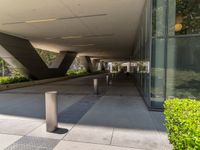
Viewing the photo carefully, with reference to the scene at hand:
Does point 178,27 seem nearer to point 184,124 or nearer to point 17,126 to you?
point 184,124

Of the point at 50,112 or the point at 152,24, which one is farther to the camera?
the point at 152,24

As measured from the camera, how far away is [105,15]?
828cm

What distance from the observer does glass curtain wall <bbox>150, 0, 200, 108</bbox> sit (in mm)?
5531

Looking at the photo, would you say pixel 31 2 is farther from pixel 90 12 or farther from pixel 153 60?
pixel 153 60

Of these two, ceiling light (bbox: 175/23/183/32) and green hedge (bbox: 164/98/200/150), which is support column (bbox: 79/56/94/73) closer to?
ceiling light (bbox: 175/23/183/32)

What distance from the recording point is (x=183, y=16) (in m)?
5.68

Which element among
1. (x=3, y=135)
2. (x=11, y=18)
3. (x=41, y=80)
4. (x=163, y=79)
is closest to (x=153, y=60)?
(x=163, y=79)

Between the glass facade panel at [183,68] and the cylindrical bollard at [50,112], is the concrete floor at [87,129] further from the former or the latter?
the glass facade panel at [183,68]

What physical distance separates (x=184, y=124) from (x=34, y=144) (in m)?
2.81

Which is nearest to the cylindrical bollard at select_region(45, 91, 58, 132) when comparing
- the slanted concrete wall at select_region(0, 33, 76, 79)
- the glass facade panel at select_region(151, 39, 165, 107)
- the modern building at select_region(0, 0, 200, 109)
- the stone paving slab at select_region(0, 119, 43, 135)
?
the stone paving slab at select_region(0, 119, 43, 135)

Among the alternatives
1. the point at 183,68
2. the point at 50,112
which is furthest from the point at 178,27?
the point at 50,112

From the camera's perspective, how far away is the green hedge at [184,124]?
180cm

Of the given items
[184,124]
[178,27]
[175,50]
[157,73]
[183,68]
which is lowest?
[184,124]

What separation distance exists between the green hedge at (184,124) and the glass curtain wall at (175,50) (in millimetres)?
3102
